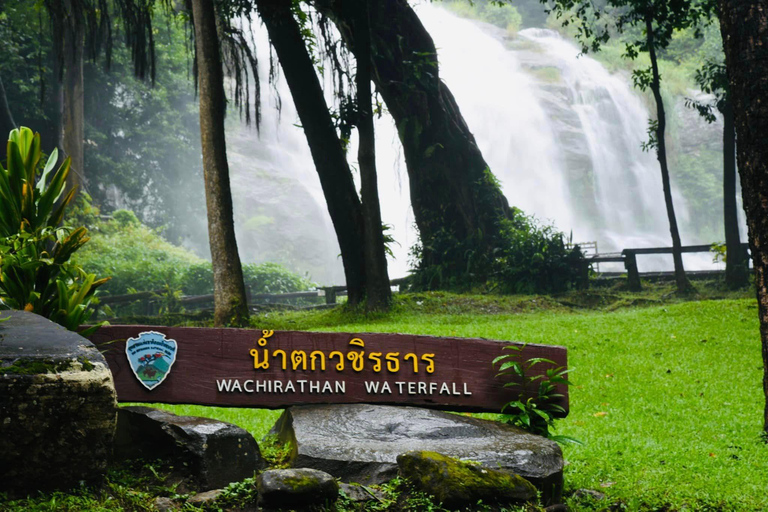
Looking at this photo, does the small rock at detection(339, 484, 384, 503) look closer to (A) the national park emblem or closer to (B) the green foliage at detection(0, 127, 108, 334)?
(A) the national park emblem

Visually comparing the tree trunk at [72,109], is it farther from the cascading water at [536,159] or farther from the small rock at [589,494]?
the cascading water at [536,159]

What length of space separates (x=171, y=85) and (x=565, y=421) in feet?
105

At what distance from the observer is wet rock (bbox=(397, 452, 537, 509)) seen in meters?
4.16

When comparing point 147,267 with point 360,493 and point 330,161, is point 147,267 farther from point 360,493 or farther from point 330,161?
point 360,493

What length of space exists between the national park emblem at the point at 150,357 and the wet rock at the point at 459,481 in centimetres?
164

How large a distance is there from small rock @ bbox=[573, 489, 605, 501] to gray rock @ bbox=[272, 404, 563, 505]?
0.39 meters

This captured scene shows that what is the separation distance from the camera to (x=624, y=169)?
151 ft

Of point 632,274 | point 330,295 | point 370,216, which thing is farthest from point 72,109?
point 632,274

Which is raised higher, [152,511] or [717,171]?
[717,171]

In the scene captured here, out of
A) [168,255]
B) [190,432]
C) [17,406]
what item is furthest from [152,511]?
[168,255]

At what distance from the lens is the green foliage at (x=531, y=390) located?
5.18 meters

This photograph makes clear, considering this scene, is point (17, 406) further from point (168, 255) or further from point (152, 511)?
point (168, 255)

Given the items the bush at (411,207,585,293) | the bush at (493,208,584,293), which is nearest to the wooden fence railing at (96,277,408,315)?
the bush at (411,207,585,293)

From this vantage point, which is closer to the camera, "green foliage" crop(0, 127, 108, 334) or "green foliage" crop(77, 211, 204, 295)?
"green foliage" crop(0, 127, 108, 334)
